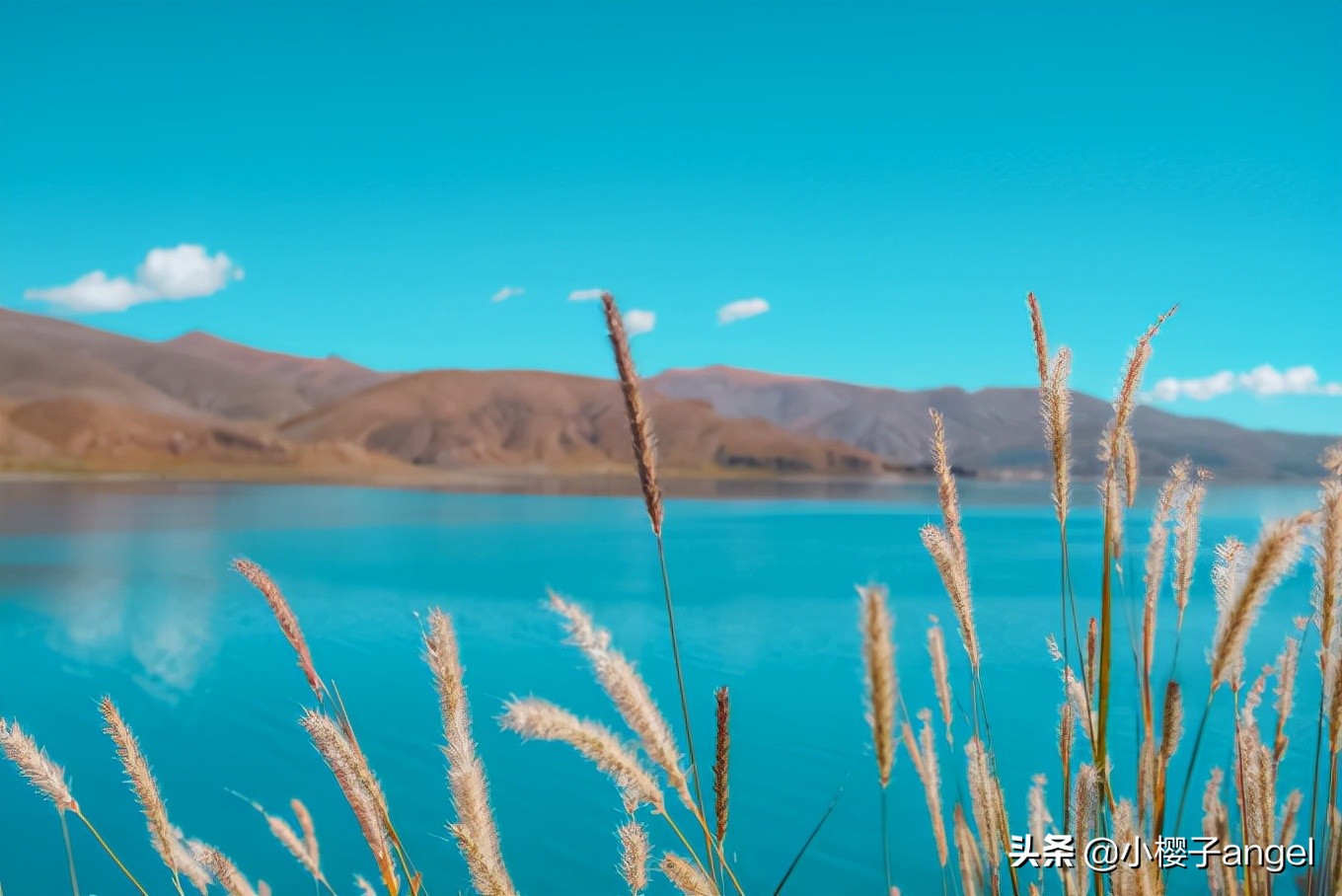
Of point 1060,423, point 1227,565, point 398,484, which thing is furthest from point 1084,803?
point 398,484

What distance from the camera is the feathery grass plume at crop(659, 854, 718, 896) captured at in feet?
3.84

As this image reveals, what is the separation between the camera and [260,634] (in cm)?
1327

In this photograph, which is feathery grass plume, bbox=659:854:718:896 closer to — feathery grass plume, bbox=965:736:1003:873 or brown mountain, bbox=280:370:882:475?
feathery grass plume, bbox=965:736:1003:873

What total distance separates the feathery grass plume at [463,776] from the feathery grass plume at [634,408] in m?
0.31

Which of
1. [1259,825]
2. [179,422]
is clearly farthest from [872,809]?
[179,422]

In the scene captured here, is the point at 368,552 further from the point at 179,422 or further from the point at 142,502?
the point at 179,422

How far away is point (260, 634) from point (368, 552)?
1074 cm

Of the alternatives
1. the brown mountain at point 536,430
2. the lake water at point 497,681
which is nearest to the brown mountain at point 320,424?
the brown mountain at point 536,430

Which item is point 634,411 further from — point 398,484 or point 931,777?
point 398,484

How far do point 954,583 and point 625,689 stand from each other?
22.0 inches

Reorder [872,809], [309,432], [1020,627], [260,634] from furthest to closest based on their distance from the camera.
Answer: [309,432] < [1020,627] < [260,634] < [872,809]

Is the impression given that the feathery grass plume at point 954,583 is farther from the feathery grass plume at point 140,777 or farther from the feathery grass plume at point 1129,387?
the feathery grass plume at point 140,777

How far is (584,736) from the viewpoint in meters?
1.03

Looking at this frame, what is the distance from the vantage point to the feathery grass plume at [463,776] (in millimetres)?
1070
